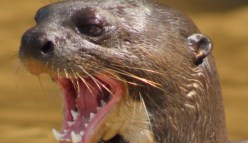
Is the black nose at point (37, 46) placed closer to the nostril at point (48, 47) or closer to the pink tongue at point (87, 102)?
the nostril at point (48, 47)

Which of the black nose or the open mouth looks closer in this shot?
the black nose

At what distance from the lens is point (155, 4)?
415cm

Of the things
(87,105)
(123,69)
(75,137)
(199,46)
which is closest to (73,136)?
(75,137)

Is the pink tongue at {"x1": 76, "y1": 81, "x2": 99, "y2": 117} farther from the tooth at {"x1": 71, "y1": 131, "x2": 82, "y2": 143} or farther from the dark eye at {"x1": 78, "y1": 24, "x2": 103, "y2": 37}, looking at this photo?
the dark eye at {"x1": 78, "y1": 24, "x2": 103, "y2": 37}

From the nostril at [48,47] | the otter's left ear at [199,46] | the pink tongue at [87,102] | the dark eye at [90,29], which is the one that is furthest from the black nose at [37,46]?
the otter's left ear at [199,46]

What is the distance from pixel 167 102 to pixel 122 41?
0.31 meters

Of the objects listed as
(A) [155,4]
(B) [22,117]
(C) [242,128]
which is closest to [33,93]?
(B) [22,117]

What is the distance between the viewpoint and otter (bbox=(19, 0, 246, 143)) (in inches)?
149

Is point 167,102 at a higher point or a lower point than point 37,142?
higher

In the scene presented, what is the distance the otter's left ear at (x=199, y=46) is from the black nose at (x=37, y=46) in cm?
69

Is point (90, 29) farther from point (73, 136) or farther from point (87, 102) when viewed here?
point (73, 136)

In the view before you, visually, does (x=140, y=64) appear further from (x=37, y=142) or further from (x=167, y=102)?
(x=37, y=142)

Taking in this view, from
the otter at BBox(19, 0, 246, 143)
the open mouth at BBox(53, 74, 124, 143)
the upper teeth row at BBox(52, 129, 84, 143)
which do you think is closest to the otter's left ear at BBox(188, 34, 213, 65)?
the otter at BBox(19, 0, 246, 143)

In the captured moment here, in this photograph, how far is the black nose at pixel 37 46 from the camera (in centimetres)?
370
